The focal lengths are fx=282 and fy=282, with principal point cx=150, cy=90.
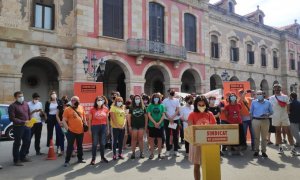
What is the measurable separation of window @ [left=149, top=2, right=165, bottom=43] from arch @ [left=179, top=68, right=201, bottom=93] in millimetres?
4186

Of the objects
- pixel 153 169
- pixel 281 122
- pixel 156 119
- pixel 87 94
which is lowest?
pixel 153 169

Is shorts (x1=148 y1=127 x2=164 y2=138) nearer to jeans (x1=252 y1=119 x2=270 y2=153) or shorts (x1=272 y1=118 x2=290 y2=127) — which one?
jeans (x1=252 y1=119 x2=270 y2=153)

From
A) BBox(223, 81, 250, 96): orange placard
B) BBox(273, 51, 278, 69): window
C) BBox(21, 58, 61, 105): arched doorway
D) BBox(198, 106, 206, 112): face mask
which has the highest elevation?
BBox(273, 51, 278, 69): window

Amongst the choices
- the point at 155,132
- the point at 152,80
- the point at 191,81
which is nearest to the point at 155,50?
the point at 152,80

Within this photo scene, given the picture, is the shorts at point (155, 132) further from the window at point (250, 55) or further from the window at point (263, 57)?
the window at point (263, 57)

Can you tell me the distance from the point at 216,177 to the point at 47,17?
14664 millimetres

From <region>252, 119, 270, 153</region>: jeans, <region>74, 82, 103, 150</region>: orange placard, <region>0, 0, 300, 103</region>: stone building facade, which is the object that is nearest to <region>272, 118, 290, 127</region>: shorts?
<region>252, 119, 270, 153</region>: jeans

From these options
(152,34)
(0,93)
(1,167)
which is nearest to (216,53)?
(152,34)

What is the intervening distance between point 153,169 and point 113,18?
42.9 feet

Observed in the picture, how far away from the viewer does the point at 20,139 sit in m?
6.98

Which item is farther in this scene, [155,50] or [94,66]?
[155,50]

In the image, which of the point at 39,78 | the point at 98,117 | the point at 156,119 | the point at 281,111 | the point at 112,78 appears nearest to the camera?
the point at 98,117

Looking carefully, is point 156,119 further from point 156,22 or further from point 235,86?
point 156,22

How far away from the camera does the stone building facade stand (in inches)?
584
